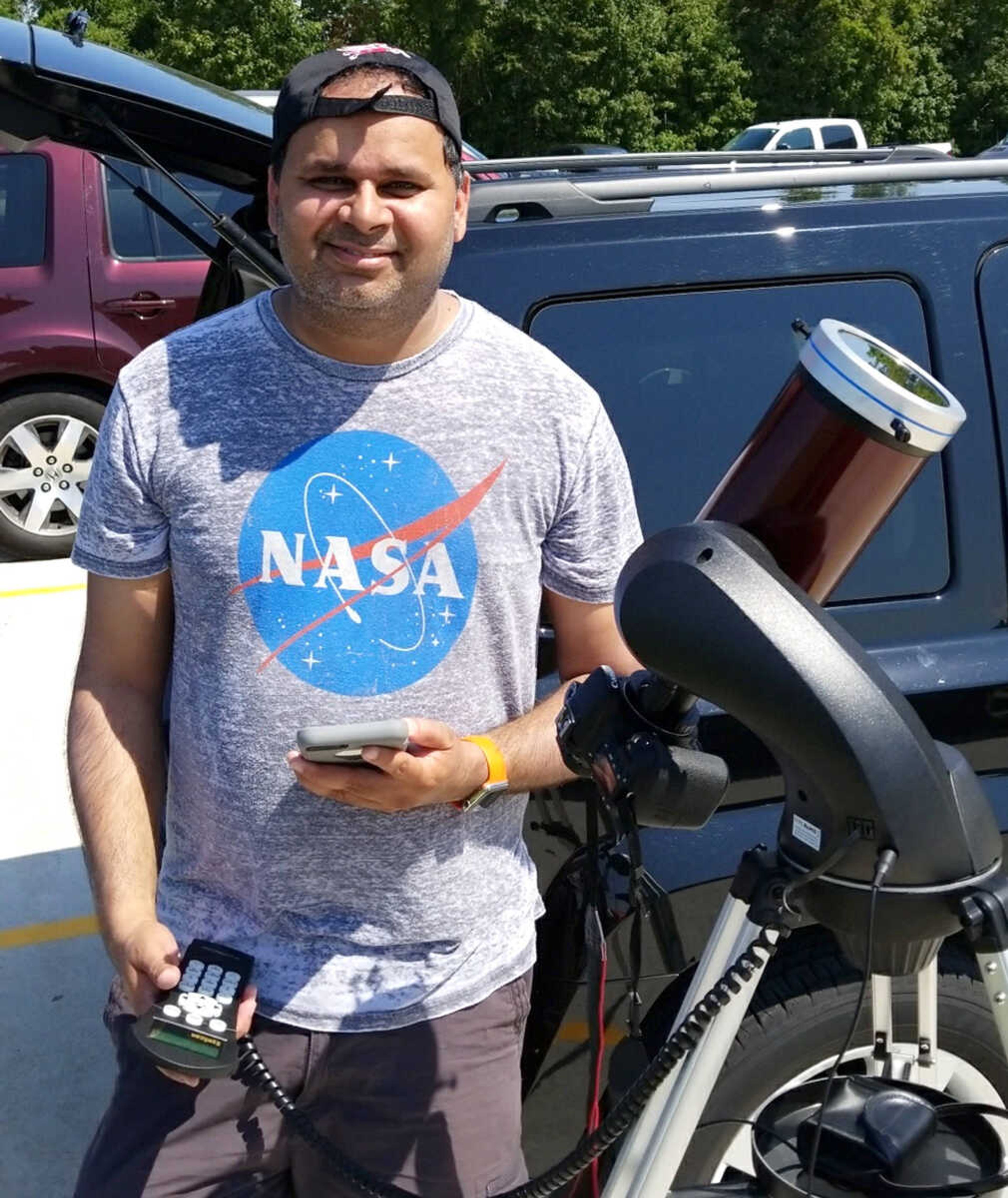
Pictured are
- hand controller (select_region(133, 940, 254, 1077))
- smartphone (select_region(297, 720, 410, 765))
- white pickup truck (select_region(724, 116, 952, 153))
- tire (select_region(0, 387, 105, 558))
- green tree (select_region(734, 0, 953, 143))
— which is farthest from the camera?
green tree (select_region(734, 0, 953, 143))

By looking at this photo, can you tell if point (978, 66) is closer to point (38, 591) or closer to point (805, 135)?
point (805, 135)

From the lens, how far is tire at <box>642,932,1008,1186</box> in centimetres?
223

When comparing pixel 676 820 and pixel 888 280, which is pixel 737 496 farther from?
pixel 888 280

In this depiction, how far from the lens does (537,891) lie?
2.05m

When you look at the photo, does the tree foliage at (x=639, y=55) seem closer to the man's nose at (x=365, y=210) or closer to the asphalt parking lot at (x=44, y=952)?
the asphalt parking lot at (x=44, y=952)

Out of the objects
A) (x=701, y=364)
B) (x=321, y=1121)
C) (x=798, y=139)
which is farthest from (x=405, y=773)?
(x=798, y=139)

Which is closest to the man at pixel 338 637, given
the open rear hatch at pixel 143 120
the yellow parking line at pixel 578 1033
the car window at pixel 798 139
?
the yellow parking line at pixel 578 1033

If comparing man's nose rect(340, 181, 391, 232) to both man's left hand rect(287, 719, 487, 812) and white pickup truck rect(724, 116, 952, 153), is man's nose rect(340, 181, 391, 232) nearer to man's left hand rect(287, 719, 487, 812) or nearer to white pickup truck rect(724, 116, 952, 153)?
man's left hand rect(287, 719, 487, 812)

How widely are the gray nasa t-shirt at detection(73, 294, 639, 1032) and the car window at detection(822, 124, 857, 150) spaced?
72.3 feet

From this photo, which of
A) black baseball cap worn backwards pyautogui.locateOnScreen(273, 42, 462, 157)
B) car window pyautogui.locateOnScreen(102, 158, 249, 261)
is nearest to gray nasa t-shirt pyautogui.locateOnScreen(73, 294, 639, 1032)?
black baseball cap worn backwards pyautogui.locateOnScreen(273, 42, 462, 157)

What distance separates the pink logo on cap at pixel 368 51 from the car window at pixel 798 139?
2158cm

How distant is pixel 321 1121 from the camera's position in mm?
1836

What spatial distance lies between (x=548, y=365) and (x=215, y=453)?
450 millimetres

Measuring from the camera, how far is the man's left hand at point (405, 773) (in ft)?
5.44
